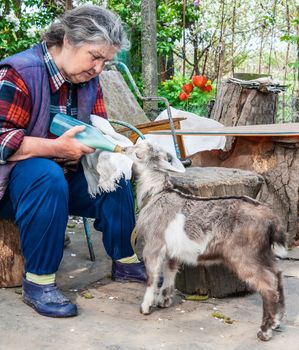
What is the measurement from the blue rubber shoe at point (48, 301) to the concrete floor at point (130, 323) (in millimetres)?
34

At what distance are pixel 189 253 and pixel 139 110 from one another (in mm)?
3131

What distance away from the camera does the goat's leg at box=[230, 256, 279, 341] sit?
2.59 m

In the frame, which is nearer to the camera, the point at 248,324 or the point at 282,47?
the point at 248,324

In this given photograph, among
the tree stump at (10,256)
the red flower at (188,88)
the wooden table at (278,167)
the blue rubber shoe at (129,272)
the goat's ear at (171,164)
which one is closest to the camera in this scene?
A: the goat's ear at (171,164)

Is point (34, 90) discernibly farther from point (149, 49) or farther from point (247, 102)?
point (149, 49)

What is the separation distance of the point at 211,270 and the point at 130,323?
0.61m

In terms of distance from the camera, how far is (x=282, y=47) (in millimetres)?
11219

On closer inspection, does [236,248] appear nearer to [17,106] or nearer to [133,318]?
[133,318]

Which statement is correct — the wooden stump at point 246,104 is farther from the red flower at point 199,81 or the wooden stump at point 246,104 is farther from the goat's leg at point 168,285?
the goat's leg at point 168,285

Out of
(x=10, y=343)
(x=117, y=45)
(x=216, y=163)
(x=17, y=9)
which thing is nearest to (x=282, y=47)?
(x=17, y=9)

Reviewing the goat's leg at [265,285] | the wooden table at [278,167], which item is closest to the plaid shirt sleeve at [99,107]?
the wooden table at [278,167]

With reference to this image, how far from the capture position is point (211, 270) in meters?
3.15

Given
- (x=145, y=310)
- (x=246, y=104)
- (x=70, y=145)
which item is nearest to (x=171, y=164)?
(x=70, y=145)

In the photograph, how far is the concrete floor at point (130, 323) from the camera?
2.53m
